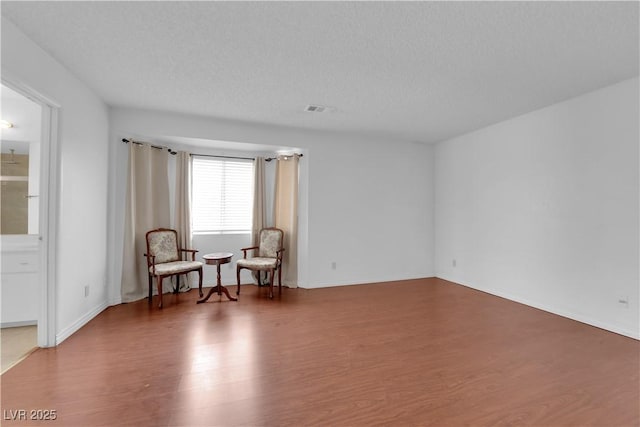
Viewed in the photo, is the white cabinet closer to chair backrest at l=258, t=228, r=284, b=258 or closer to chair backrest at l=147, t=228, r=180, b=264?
chair backrest at l=147, t=228, r=180, b=264

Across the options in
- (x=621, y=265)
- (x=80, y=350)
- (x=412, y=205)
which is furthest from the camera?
(x=412, y=205)

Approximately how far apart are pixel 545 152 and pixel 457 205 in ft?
5.26

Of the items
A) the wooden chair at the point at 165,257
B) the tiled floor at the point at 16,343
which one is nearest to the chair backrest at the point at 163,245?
the wooden chair at the point at 165,257

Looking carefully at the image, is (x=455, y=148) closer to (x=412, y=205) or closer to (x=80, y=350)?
(x=412, y=205)

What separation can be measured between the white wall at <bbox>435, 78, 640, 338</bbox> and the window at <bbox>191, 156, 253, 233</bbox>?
3.70 meters

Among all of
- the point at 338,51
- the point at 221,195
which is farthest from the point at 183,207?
the point at 338,51

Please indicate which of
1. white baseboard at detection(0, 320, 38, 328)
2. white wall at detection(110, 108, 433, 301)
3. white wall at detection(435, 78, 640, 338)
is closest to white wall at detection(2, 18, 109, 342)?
white baseboard at detection(0, 320, 38, 328)

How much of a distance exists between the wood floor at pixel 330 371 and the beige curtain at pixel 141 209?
21.3 inches

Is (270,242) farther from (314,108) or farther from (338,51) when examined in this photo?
(338,51)

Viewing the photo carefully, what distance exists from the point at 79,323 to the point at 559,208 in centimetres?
558

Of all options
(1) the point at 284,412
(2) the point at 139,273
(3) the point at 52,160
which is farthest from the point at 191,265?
(1) the point at 284,412

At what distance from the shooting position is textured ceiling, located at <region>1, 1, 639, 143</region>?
1.92 metres

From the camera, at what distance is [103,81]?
9.79 feet

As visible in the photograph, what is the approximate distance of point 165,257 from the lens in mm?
4090
